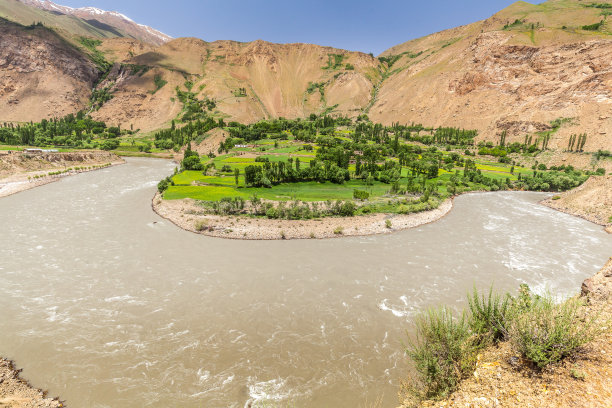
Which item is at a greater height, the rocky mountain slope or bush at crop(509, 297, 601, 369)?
the rocky mountain slope

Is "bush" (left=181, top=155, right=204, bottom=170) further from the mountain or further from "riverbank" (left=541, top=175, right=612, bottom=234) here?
the mountain

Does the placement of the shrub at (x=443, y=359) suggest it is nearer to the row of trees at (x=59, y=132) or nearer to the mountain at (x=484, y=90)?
the mountain at (x=484, y=90)

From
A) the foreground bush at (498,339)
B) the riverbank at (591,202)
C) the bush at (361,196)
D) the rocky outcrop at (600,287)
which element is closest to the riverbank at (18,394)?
the foreground bush at (498,339)

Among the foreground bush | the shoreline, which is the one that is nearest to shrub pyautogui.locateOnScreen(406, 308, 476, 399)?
the foreground bush

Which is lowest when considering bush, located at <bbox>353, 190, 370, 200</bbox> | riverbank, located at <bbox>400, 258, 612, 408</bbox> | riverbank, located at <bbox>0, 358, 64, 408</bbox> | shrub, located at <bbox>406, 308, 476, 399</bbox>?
riverbank, located at <bbox>0, 358, 64, 408</bbox>

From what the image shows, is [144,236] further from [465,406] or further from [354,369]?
[465,406]

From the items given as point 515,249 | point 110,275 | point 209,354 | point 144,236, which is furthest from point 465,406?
point 144,236

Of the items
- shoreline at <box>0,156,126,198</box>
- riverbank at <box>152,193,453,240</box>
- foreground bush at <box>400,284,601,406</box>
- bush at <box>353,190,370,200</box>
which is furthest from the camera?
shoreline at <box>0,156,126,198</box>
